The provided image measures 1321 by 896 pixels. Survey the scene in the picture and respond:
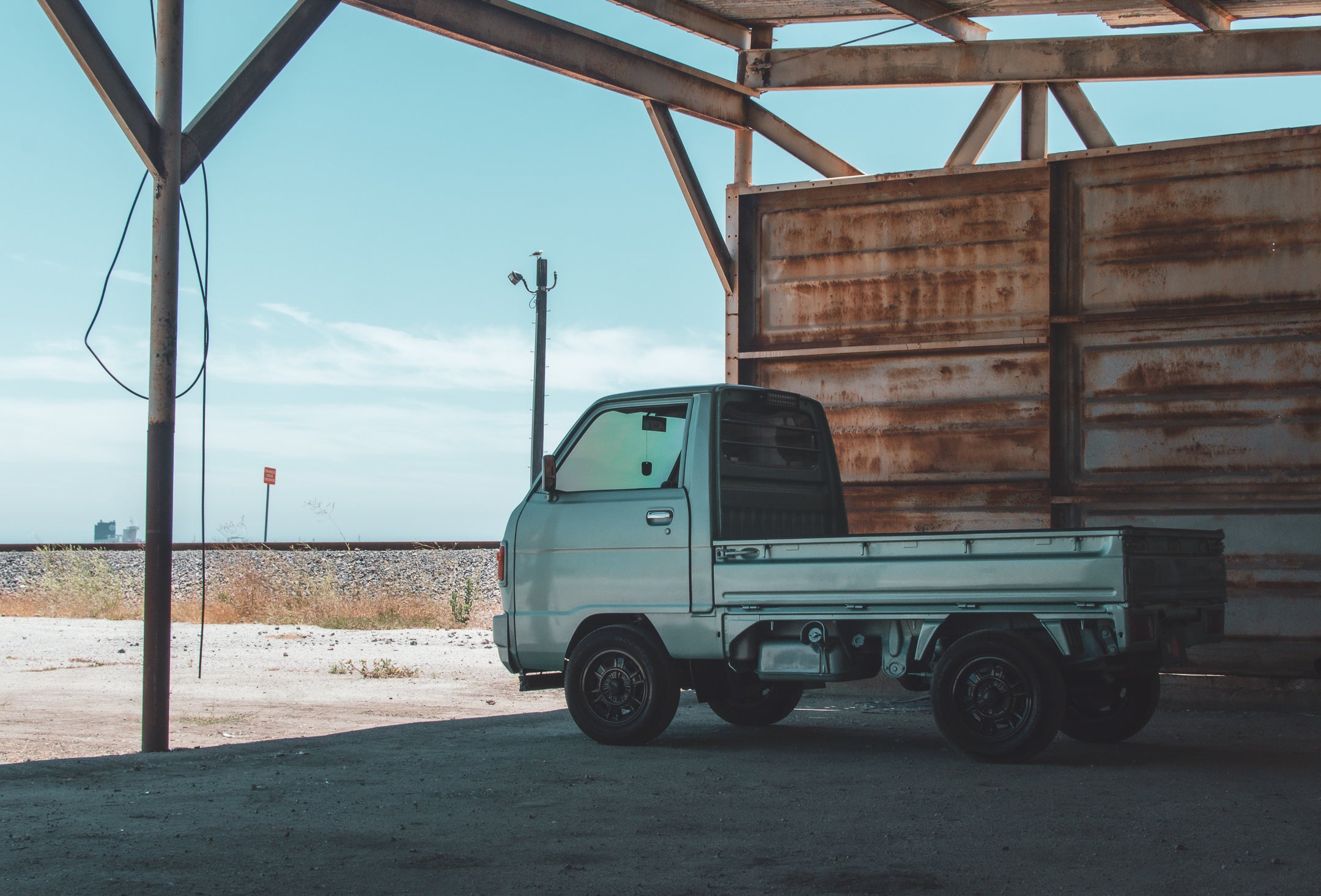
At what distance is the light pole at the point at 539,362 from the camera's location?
2212cm

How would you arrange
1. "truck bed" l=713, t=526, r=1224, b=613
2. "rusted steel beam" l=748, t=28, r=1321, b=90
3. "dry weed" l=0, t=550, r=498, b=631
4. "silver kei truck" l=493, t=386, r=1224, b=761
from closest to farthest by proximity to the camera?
1. "truck bed" l=713, t=526, r=1224, b=613
2. "silver kei truck" l=493, t=386, r=1224, b=761
3. "rusted steel beam" l=748, t=28, r=1321, b=90
4. "dry weed" l=0, t=550, r=498, b=631

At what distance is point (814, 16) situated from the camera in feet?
42.1

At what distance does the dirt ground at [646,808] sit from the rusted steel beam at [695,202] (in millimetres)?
4732

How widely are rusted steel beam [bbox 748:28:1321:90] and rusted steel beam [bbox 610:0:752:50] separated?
0.23 m

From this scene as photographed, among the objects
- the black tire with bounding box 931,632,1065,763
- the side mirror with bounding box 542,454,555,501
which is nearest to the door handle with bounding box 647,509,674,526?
the side mirror with bounding box 542,454,555,501

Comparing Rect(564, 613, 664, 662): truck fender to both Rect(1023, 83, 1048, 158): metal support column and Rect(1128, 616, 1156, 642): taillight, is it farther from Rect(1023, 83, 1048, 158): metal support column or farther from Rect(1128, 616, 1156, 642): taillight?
Rect(1023, 83, 1048, 158): metal support column

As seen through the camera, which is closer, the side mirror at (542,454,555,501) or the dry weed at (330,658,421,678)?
the side mirror at (542,454,555,501)

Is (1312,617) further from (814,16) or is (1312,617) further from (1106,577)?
(814,16)

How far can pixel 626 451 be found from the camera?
8.74 meters

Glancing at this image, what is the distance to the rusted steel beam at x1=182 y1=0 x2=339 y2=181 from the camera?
859 cm

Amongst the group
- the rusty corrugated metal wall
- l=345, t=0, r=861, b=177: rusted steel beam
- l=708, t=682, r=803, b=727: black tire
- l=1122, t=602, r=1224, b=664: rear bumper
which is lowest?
l=708, t=682, r=803, b=727: black tire

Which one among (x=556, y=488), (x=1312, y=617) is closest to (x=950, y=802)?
(x=556, y=488)

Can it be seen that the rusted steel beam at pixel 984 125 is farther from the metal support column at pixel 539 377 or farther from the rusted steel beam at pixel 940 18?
the metal support column at pixel 539 377

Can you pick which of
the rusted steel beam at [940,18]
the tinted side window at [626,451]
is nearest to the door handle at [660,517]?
the tinted side window at [626,451]
